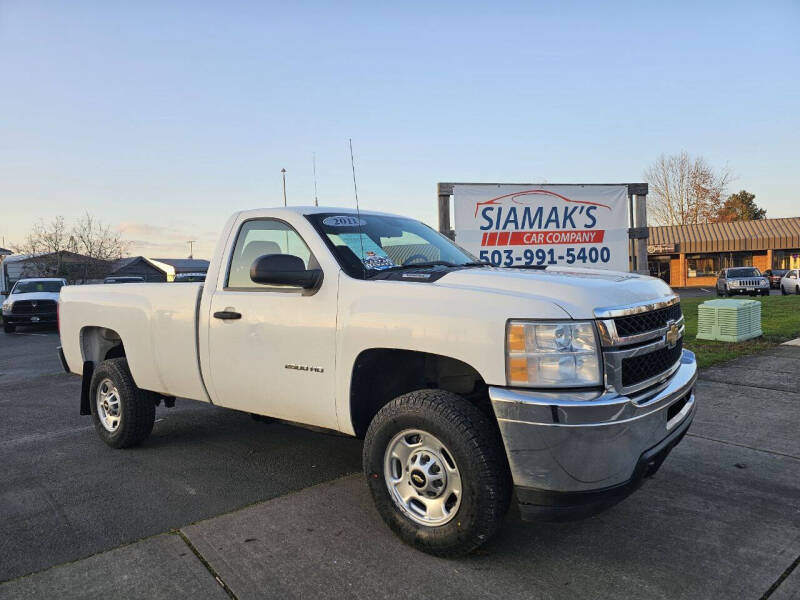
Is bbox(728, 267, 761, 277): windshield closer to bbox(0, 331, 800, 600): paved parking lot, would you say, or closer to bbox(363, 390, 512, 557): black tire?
bbox(0, 331, 800, 600): paved parking lot

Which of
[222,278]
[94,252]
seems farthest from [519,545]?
[94,252]

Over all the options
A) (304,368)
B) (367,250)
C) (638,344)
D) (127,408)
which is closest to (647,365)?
(638,344)

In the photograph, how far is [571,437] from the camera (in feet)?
8.63

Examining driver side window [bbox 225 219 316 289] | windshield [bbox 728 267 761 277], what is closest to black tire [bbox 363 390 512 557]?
driver side window [bbox 225 219 316 289]

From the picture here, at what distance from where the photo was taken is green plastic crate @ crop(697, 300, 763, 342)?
387 inches

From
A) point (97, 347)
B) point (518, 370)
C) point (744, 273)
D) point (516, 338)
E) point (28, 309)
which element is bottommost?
point (744, 273)

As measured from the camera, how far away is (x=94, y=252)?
1483 inches

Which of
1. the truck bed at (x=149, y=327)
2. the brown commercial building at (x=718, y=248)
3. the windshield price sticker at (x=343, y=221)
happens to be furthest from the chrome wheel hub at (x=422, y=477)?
the brown commercial building at (x=718, y=248)

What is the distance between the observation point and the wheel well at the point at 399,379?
11.1 ft

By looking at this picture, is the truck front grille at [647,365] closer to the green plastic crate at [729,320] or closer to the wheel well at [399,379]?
the wheel well at [399,379]

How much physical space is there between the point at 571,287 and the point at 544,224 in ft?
19.4

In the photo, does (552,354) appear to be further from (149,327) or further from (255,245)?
(149,327)

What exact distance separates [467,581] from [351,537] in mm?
758

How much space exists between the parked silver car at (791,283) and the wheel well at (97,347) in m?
34.0
